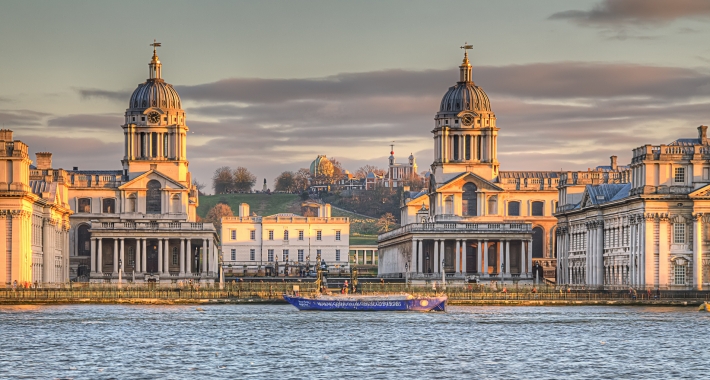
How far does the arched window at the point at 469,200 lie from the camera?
612ft

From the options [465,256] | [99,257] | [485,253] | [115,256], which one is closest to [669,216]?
[485,253]

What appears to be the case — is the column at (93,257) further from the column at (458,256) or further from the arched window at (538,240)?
the arched window at (538,240)

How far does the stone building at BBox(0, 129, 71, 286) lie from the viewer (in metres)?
138

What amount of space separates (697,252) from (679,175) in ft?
21.9

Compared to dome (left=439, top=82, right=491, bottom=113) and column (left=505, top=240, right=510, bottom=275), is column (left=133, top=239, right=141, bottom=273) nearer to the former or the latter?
dome (left=439, top=82, right=491, bottom=113)

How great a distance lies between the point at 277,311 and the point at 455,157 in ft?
222

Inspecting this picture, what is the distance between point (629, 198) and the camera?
139500 millimetres

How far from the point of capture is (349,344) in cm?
8812

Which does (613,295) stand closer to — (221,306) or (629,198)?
(629,198)

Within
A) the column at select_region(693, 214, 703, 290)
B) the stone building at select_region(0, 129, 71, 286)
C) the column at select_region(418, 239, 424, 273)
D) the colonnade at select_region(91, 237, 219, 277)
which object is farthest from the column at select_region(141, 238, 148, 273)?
the column at select_region(693, 214, 703, 290)

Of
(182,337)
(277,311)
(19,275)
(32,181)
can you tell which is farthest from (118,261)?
(182,337)

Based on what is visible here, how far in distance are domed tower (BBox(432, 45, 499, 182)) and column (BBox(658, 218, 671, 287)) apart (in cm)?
5391

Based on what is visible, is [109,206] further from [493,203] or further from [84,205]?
[493,203]

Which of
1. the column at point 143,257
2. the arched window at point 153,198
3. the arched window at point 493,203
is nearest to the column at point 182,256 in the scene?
the column at point 143,257
